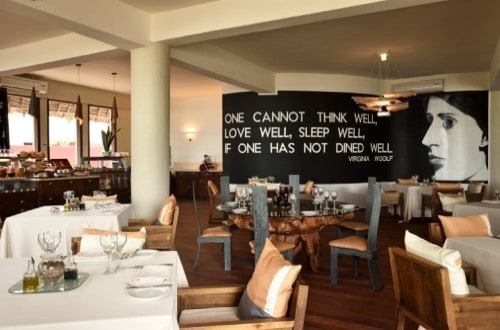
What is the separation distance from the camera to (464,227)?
386 cm

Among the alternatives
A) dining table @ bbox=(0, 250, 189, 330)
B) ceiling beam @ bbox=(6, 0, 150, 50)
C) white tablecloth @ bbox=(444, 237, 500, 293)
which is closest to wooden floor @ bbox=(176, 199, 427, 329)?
white tablecloth @ bbox=(444, 237, 500, 293)

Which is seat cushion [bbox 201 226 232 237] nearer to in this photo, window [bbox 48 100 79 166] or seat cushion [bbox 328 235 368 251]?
seat cushion [bbox 328 235 368 251]

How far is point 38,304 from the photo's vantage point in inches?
78.1

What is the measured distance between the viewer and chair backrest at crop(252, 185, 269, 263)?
437 centimetres

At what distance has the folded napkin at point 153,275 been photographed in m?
2.24

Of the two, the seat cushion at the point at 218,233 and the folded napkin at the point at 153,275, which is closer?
the folded napkin at the point at 153,275

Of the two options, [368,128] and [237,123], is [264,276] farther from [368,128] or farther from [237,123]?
[368,128]

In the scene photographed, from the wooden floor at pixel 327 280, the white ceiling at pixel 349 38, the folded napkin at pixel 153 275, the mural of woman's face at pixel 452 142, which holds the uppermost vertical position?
the white ceiling at pixel 349 38

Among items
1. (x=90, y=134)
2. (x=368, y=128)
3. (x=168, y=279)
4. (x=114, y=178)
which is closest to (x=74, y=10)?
(x=168, y=279)

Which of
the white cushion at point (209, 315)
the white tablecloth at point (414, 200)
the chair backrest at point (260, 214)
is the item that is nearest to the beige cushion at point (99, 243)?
the white cushion at point (209, 315)

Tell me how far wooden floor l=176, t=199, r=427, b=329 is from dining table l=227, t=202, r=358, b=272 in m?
0.38

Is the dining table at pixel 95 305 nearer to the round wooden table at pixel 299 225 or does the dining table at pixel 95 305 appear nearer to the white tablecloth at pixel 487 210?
the round wooden table at pixel 299 225

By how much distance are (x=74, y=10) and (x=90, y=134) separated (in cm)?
948

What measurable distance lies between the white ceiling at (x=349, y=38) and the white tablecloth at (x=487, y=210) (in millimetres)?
2886
